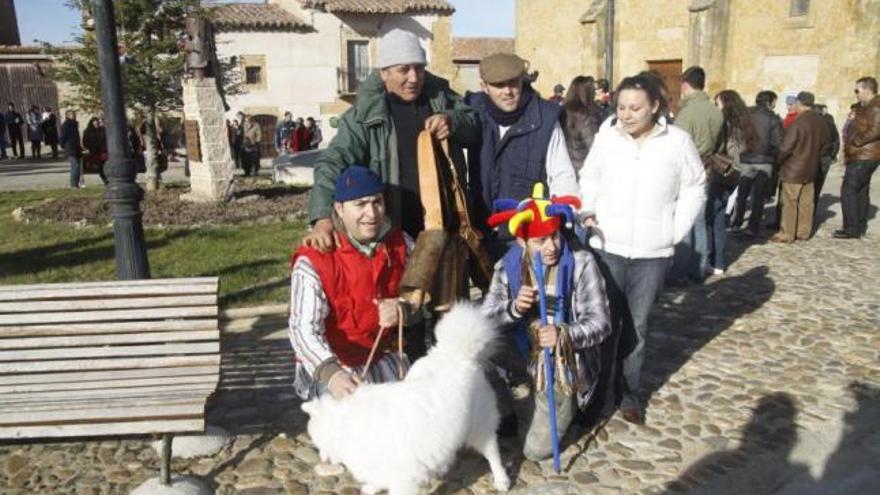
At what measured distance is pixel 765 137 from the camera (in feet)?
28.7

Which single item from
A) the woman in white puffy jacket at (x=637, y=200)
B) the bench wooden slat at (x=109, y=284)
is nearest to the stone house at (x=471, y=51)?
the woman in white puffy jacket at (x=637, y=200)

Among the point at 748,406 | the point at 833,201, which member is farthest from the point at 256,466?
the point at 833,201

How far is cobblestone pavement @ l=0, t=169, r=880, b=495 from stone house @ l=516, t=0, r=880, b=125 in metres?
12.2

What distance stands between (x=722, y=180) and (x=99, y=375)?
6.20 metres

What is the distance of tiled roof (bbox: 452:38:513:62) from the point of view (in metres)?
46.7

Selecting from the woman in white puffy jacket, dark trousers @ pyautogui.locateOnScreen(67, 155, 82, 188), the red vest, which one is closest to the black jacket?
the woman in white puffy jacket

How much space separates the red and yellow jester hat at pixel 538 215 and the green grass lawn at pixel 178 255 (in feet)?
11.0

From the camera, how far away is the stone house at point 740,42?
18.2m

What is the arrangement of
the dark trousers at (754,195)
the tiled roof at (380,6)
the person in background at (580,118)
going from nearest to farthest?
the person in background at (580,118) < the dark trousers at (754,195) < the tiled roof at (380,6)

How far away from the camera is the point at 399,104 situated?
3582mm

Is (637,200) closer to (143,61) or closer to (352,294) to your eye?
(352,294)

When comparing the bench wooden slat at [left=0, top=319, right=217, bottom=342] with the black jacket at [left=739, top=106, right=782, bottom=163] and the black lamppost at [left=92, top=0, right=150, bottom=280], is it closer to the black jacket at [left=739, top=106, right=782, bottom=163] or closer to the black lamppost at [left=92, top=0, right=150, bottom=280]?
the black lamppost at [left=92, top=0, right=150, bottom=280]

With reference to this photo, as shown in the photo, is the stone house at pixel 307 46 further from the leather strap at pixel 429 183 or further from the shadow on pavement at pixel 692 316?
the leather strap at pixel 429 183

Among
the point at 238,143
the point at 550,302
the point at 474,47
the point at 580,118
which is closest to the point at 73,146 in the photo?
the point at 238,143
